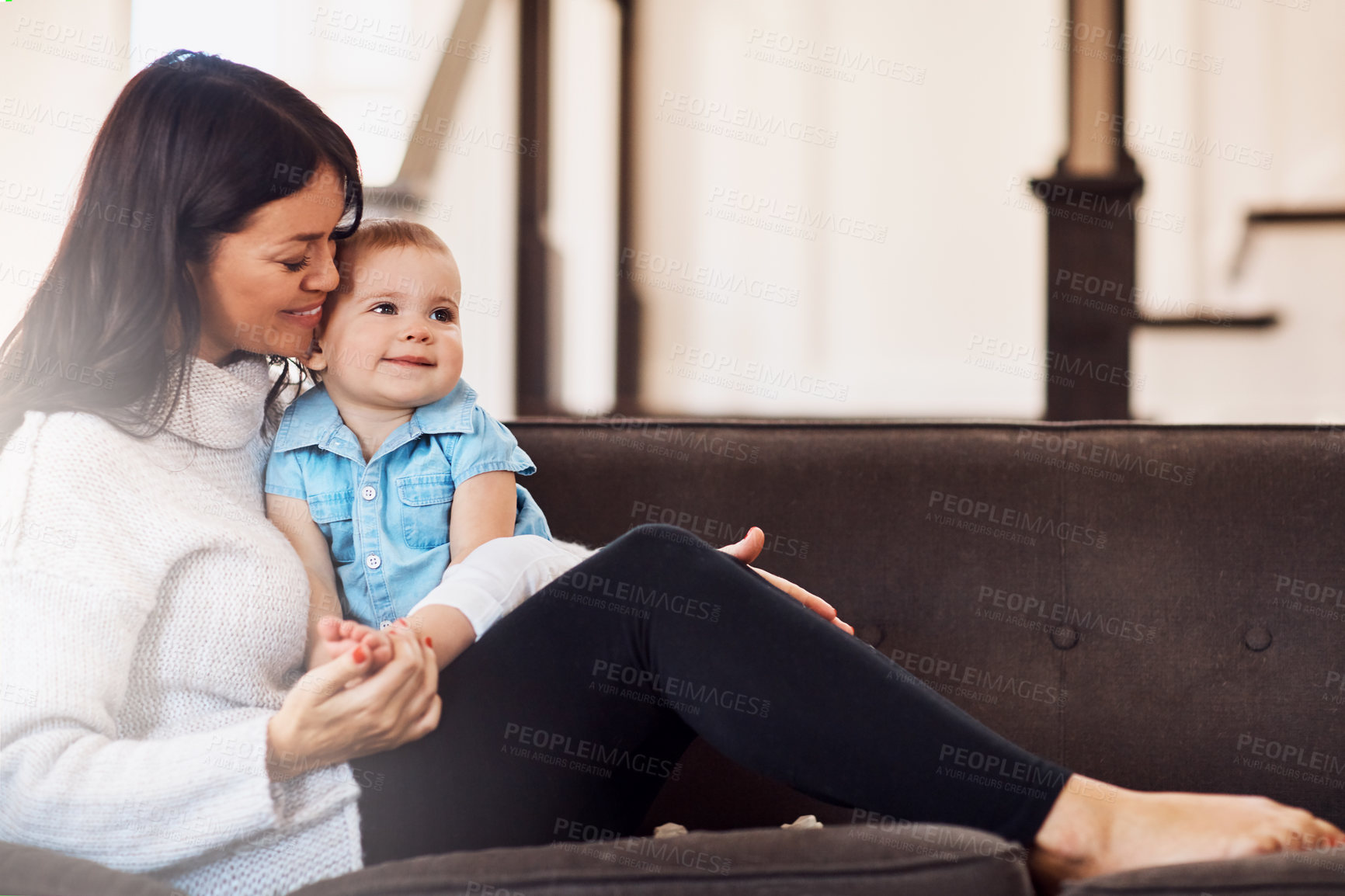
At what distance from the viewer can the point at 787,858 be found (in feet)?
2.26

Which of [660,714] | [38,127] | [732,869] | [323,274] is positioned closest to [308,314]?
[323,274]

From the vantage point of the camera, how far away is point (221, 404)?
942mm

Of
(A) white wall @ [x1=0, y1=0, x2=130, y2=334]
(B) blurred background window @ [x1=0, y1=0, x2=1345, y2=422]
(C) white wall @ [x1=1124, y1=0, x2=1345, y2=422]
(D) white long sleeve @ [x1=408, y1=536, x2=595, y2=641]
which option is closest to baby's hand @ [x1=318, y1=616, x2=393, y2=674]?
(D) white long sleeve @ [x1=408, y1=536, x2=595, y2=641]

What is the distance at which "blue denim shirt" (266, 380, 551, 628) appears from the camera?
1.02 metres

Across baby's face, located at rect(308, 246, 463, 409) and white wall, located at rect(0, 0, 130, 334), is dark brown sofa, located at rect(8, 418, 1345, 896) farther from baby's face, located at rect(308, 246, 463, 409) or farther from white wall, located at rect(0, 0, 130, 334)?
white wall, located at rect(0, 0, 130, 334)

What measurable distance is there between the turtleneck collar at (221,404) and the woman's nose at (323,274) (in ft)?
0.33

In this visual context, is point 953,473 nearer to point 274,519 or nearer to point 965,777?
point 965,777

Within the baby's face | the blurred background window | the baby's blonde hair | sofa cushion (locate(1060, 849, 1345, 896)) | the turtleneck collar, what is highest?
the blurred background window

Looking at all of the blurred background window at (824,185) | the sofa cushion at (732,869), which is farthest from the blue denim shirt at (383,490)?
the blurred background window at (824,185)

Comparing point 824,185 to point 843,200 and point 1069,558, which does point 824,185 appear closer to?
point 843,200

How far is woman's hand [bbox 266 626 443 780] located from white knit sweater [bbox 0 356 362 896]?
21 mm

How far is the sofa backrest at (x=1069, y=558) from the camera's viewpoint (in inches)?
44.4

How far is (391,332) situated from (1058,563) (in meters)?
0.82

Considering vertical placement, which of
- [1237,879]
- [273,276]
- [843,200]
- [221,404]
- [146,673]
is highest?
[843,200]
